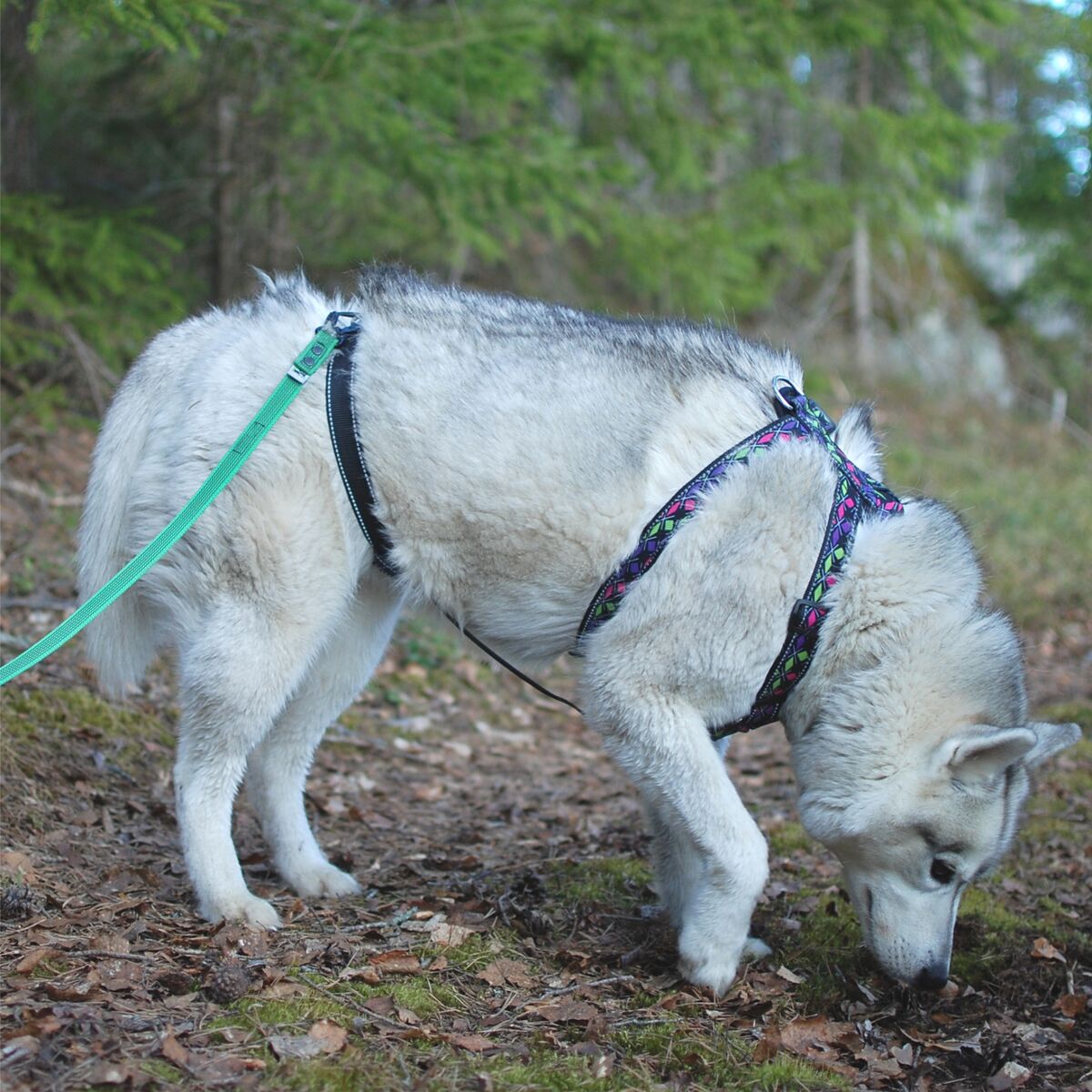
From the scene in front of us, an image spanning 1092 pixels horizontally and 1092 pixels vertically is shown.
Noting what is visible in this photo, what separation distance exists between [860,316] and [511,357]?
1526 cm

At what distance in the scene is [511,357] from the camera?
386 centimetres

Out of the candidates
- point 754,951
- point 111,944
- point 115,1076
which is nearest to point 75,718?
A: point 111,944

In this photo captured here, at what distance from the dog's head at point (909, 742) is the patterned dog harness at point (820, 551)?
0.07 m

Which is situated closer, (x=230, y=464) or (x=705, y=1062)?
(x=705, y=1062)

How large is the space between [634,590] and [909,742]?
40.3 inches

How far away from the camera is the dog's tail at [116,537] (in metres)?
4.00

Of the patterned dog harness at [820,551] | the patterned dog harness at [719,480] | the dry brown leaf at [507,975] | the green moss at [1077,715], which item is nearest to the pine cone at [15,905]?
the dry brown leaf at [507,975]

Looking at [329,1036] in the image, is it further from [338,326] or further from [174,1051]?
[338,326]

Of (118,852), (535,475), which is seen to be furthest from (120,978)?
(535,475)

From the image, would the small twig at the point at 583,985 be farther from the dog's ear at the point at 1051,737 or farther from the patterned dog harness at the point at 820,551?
the dog's ear at the point at 1051,737

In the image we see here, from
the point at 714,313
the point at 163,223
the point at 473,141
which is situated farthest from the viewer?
the point at 714,313

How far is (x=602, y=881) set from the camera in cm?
443

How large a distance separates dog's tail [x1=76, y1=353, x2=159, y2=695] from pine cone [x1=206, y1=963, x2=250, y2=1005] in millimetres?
1440

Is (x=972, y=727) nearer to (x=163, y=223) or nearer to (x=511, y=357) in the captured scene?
(x=511, y=357)
